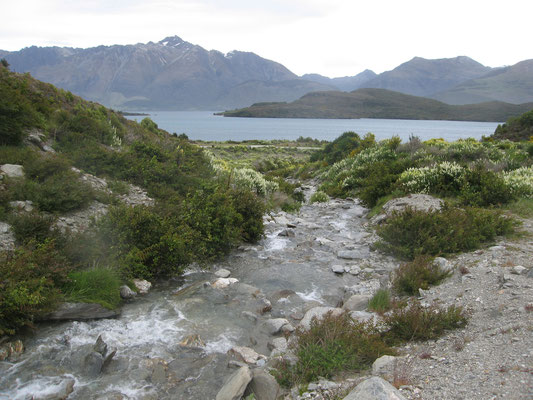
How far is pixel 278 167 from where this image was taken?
38.1 m

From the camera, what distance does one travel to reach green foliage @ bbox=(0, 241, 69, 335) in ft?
19.1

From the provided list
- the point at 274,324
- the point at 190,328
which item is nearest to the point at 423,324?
the point at 274,324

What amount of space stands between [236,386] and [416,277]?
493cm

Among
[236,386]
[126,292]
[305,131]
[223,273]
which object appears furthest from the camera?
[305,131]

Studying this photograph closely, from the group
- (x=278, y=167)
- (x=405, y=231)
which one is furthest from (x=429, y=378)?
(x=278, y=167)

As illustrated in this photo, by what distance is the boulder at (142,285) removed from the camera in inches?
325

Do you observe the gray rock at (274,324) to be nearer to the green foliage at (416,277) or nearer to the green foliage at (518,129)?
the green foliage at (416,277)

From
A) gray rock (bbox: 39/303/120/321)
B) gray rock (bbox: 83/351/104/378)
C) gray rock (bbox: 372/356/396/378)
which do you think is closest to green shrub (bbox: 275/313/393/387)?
gray rock (bbox: 372/356/396/378)

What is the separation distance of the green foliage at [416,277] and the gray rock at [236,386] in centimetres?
444

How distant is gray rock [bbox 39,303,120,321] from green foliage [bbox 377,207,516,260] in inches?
311

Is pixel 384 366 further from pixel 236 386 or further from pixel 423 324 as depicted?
pixel 236 386

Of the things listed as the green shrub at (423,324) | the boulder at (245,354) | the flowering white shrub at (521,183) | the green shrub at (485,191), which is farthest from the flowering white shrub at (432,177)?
the boulder at (245,354)

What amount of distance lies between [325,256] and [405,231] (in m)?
2.57

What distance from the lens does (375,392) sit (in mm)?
3824
